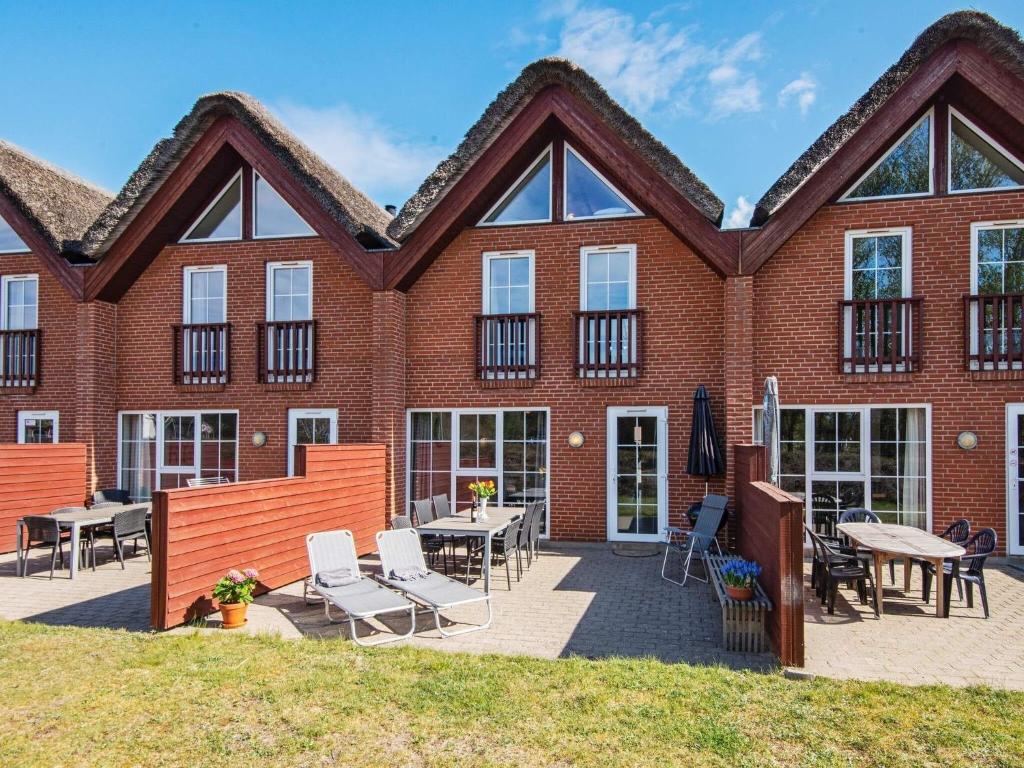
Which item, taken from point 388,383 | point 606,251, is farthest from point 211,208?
point 606,251

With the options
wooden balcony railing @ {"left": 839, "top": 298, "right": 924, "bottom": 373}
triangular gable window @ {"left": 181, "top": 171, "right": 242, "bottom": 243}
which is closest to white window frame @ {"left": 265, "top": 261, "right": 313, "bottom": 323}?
triangular gable window @ {"left": 181, "top": 171, "right": 242, "bottom": 243}

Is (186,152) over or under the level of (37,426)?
over

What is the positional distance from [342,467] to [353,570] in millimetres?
2661

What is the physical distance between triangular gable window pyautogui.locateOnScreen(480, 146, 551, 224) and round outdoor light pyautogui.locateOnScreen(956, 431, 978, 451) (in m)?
7.13

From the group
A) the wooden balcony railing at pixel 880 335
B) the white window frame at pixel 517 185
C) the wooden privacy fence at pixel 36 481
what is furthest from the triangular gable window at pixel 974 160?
the wooden privacy fence at pixel 36 481

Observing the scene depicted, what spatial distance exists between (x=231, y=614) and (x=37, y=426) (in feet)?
30.1

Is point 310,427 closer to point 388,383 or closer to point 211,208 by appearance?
point 388,383

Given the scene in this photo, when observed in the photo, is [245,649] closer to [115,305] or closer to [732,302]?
[732,302]

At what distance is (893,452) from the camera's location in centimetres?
970

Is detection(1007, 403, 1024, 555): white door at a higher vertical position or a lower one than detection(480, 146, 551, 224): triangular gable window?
lower

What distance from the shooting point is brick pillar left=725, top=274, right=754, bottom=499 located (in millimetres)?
9625

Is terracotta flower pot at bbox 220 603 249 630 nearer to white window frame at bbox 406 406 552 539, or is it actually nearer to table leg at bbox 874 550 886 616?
white window frame at bbox 406 406 552 539

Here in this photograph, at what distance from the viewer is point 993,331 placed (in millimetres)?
9391

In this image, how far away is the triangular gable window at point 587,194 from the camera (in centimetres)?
1077
